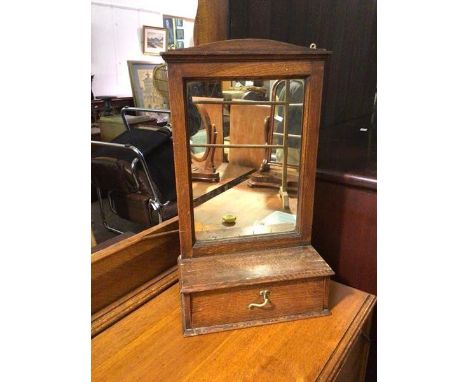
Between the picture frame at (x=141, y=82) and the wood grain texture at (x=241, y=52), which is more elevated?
the picture frame at (x=141, y=82)

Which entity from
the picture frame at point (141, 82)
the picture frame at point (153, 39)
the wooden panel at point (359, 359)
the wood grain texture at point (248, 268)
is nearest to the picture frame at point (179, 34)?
the picture frame at point (153, 39)

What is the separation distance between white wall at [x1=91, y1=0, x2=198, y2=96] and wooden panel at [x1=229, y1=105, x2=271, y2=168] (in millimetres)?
2169

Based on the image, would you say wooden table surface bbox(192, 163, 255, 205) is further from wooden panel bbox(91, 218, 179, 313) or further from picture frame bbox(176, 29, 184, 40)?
picture frame bbox(176, 29, 184, 40)

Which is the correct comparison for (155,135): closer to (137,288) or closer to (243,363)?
(137,288)

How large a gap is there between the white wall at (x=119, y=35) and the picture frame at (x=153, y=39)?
41 millimetres

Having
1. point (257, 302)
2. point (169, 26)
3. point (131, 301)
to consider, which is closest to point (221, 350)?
point (257, 302)

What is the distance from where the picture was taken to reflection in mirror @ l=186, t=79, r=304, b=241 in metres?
0.66

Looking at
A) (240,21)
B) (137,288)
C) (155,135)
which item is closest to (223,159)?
(137,288)

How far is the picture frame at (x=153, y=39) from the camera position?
3066 mm

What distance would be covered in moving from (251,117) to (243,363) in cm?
46

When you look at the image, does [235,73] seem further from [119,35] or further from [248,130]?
[119,35]

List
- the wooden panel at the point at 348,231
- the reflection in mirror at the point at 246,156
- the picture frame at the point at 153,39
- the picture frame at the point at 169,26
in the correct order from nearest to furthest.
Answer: the reflection in mirror at the point at 246,156 < the wooden panel at the point at 348,231 < the picture frame at the point at 169,26 < the picture frame at the point at 153,39

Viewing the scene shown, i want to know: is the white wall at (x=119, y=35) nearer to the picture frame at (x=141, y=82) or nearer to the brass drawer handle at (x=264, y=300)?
the picture frame at (x=141, y=82)
